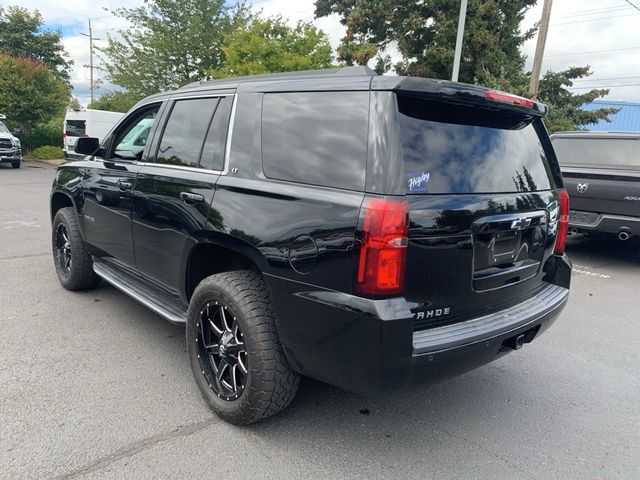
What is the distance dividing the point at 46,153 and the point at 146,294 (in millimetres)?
26300

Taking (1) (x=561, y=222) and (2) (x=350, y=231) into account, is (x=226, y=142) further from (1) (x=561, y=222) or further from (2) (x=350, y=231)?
(1) (x=561, y=222)

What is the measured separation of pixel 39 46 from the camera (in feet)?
115

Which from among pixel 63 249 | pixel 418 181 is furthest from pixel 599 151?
pixel 63 249

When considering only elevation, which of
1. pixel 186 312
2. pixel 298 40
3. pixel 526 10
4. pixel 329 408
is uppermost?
pixel 526 10

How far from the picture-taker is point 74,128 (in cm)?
2398

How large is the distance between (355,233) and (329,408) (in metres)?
1.38

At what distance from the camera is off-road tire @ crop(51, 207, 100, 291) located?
4.56 metres

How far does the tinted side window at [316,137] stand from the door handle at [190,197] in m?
0.52

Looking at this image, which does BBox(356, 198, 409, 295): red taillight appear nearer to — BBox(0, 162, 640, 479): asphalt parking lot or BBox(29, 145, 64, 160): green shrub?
BBox(0, 162, 640, 479): asphalt parking lot

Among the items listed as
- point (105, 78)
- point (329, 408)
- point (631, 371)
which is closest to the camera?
point (329, 408)

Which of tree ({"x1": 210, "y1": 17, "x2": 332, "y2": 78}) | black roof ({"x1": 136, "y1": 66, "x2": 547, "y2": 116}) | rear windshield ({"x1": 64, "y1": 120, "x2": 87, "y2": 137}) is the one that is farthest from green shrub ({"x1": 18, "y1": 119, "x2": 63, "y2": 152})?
black roof ({"x1": 136, "y1": 66, "x2": 547, "y2": 116})

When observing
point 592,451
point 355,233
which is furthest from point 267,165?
point 592,451

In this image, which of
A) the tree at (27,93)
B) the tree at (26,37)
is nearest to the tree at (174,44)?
the tree at (27,93)

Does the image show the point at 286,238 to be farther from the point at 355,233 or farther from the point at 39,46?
the point at 39,46
